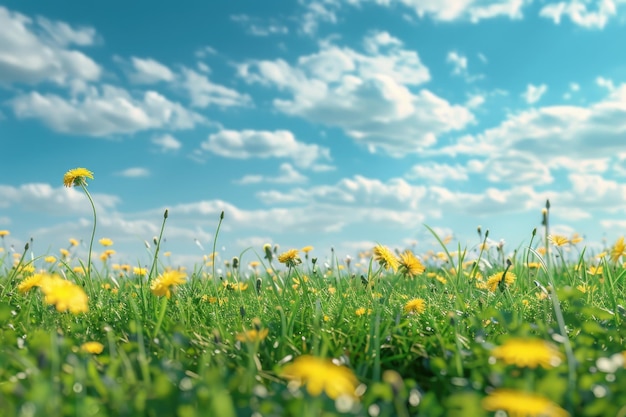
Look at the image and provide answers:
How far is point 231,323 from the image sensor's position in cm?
388

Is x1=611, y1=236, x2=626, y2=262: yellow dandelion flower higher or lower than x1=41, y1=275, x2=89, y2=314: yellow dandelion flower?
above

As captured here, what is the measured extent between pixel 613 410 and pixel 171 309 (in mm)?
2737

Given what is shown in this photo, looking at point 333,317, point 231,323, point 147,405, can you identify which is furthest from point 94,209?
point 147,405

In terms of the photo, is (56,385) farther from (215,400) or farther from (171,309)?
(171,309)

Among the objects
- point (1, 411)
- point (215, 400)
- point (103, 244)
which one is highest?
point (103, 244)

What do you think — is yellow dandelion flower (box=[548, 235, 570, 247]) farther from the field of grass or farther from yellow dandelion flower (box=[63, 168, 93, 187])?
yellow dandelion flower (box=[63, 168, 93, 187])

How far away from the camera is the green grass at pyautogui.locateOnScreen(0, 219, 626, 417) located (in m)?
2.12

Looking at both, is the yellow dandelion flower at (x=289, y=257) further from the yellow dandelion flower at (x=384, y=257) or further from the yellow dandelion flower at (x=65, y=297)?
the yellow dandelion flower at (x=65, y=297)

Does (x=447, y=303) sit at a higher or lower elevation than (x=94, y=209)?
lower

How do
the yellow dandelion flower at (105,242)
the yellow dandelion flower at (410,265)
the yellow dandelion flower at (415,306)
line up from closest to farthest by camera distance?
1. the yellow dandelion flower at (415,306)
2. the yellow dandelion flower at (410,265)
3. the yellow dandelion flower at (105,242)

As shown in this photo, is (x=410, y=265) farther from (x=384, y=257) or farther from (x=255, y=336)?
(x=255, y=336)

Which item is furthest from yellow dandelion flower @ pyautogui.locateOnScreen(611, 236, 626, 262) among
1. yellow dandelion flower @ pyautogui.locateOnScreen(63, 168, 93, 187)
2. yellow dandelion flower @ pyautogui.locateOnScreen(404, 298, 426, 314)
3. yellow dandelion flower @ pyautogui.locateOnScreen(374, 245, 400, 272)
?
yellow dandelion flower @ pyautogui.locateOnScreen(63, 168, 93, 187)

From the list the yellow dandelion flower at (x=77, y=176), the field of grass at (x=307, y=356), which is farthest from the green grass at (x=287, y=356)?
the yellow dandelion flower at (x=77, y=176)

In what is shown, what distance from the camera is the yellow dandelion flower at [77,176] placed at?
464cm
